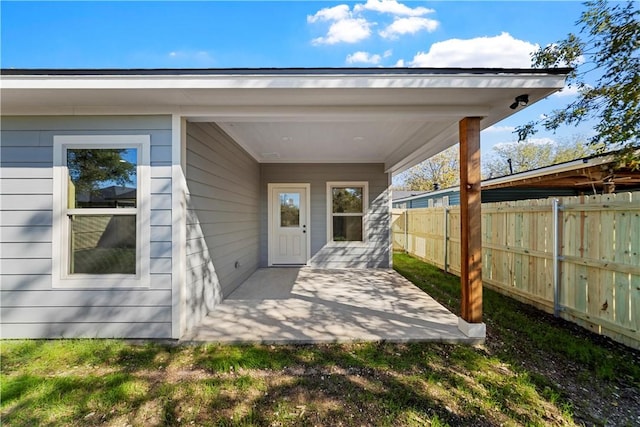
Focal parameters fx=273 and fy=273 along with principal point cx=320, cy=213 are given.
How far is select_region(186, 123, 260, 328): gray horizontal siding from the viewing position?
315cm

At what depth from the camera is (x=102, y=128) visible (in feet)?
9.36

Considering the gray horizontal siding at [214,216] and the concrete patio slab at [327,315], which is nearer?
the concrete patio slab at [327,315]

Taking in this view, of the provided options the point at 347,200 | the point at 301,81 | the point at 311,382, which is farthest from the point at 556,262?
the point at 347,200

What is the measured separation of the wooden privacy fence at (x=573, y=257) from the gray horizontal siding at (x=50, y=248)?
4604 mm

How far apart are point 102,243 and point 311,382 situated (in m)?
2.55

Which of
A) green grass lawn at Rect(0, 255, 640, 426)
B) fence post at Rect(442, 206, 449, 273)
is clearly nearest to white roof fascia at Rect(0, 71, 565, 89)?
green grass lawn at Rect(0, 255, 640, 426)

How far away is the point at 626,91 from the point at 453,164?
764 inches

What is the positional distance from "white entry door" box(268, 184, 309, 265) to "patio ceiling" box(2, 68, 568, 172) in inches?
150

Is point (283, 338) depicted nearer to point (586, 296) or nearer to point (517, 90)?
point (517, 90)

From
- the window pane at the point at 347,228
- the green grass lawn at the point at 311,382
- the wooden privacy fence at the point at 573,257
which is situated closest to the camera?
the green grass lawn at the point at 311,382

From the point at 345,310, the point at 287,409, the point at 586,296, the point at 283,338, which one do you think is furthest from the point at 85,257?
the point at 586,296

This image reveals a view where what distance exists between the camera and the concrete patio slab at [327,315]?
288 cm

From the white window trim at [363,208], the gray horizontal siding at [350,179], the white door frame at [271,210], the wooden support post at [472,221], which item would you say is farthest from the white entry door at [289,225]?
the wooden support post at [472,221]

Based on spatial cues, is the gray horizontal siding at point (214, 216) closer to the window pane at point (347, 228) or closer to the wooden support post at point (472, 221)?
the window pane at point (347, 228)
